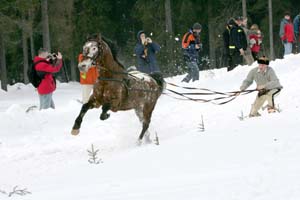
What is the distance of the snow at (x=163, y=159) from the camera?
18.1 feet

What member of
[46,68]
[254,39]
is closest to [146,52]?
[46,68]

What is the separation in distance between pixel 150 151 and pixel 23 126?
6.35 m

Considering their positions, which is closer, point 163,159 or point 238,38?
point 163,159

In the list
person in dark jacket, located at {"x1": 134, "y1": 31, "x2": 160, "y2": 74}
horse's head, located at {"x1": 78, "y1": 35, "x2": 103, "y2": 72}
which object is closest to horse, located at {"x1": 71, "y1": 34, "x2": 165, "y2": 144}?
horse's head, located at {"x1": 78, "y1": 35, "x2": 103, "y2": 72}

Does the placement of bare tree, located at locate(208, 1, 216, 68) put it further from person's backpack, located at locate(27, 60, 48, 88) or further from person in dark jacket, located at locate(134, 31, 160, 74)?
person's backpack, located at locate(27, 60, 48, 88)

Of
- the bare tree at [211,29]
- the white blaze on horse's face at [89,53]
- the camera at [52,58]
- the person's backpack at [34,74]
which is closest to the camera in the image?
the white blaze on horse's face at [89,53]

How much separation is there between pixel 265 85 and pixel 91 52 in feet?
11.0

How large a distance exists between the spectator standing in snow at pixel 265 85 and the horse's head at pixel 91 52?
2783 millimetres

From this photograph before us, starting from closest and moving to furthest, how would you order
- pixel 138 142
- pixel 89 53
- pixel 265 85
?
1. pixel 89 53
2. pixel 138 142
3. pixel 265 85

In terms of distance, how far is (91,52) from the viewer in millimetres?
9672

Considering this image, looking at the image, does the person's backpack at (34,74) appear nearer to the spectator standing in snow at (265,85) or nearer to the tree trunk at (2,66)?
the spectator standing in snow at (265,85)

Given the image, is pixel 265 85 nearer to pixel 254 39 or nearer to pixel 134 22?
pixel 254 39

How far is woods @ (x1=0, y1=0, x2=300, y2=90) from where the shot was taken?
32.3m

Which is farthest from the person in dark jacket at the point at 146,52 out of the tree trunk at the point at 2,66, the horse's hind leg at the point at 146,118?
the tree trunk at the point at 2,66
